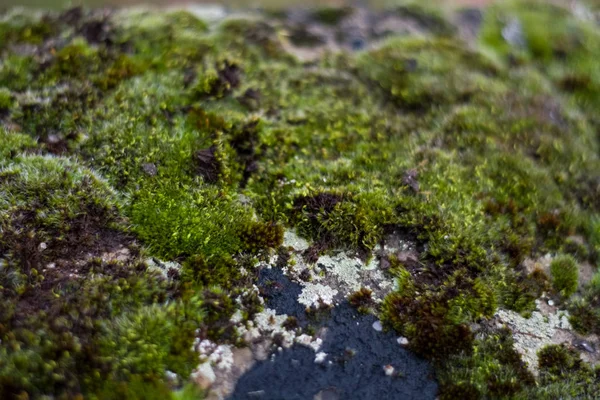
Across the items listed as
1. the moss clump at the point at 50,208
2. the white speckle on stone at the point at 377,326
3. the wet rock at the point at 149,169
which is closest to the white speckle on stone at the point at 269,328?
the white speckle on stone at the point at 377,326

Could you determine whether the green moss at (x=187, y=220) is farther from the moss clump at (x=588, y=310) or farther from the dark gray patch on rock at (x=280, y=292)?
the moss clump at (x=588, y=310)

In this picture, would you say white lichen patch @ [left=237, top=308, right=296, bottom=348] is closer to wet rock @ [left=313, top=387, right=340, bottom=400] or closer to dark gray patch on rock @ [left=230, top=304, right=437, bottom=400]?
dark gray patch on rock @ [left=230, top=304, right=437, bottom=400]

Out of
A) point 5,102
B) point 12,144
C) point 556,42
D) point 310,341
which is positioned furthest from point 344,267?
point 556,42

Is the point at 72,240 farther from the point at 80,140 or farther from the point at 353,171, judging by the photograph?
the point at 353,171

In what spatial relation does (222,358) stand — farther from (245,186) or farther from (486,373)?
(486,373)

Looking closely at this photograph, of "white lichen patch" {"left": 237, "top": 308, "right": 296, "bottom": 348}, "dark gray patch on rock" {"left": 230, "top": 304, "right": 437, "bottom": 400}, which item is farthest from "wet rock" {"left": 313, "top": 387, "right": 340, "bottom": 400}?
"white lichen patch" {"left": 237, "top": 308, "right": 296, "bottom": 348}

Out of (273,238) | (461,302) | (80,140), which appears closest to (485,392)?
(461,302)
